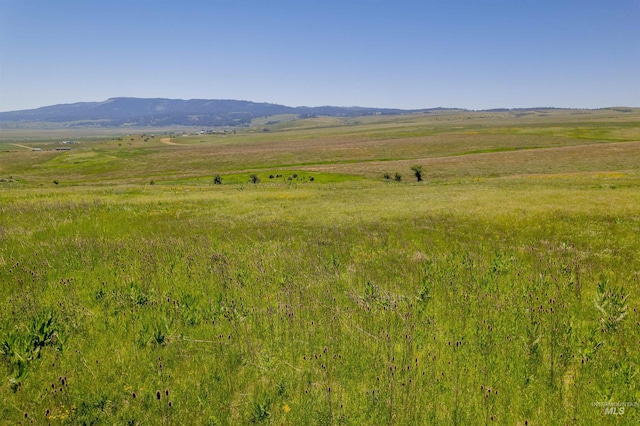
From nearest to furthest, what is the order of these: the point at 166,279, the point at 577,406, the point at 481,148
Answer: the point at 577,406
the point at 166,279
the point at 481,148

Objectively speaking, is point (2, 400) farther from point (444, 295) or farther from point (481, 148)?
point (481, 148)

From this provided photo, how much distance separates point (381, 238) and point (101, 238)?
42.2ft

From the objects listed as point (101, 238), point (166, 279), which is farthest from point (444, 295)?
point (101, 238)

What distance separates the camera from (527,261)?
13.3 m
